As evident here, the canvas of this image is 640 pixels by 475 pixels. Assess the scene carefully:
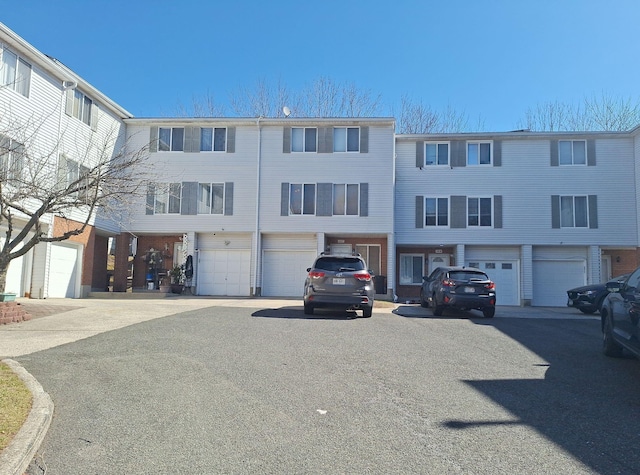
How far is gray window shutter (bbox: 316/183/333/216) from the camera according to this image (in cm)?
2312

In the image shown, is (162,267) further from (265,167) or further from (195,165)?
(265,167)

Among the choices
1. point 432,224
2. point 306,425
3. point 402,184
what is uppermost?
point 402,184

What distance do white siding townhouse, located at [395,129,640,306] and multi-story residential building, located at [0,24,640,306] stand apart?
48 mm

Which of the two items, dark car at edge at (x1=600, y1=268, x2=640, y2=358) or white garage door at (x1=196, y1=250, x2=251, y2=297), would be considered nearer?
dark car at edge at (x1=600, y1=268, x2=640, y2=358)

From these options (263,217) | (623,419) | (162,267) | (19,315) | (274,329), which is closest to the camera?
(623,419)

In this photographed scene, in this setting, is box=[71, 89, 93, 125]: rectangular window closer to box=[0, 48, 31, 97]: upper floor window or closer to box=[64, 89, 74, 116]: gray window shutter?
box=[64, 89, 74, 116]: gray window shutter

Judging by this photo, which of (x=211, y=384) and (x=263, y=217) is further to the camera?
(x=263, y=217)

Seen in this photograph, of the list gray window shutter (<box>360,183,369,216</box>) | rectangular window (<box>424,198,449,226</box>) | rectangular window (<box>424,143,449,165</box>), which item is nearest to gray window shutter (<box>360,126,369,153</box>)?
gray window shutter (<box>360,183,369,216</box>)

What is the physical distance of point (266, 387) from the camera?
19.8 ft

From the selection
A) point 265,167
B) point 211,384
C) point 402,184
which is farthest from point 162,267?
point 211,384

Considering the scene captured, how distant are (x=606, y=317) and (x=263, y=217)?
16752mm

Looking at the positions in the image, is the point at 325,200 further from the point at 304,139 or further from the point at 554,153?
the point at 554,153

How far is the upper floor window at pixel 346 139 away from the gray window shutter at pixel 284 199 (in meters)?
2.85

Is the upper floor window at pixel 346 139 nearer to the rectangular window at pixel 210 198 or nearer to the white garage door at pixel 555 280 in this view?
the rectangular window at pixel 210 198
